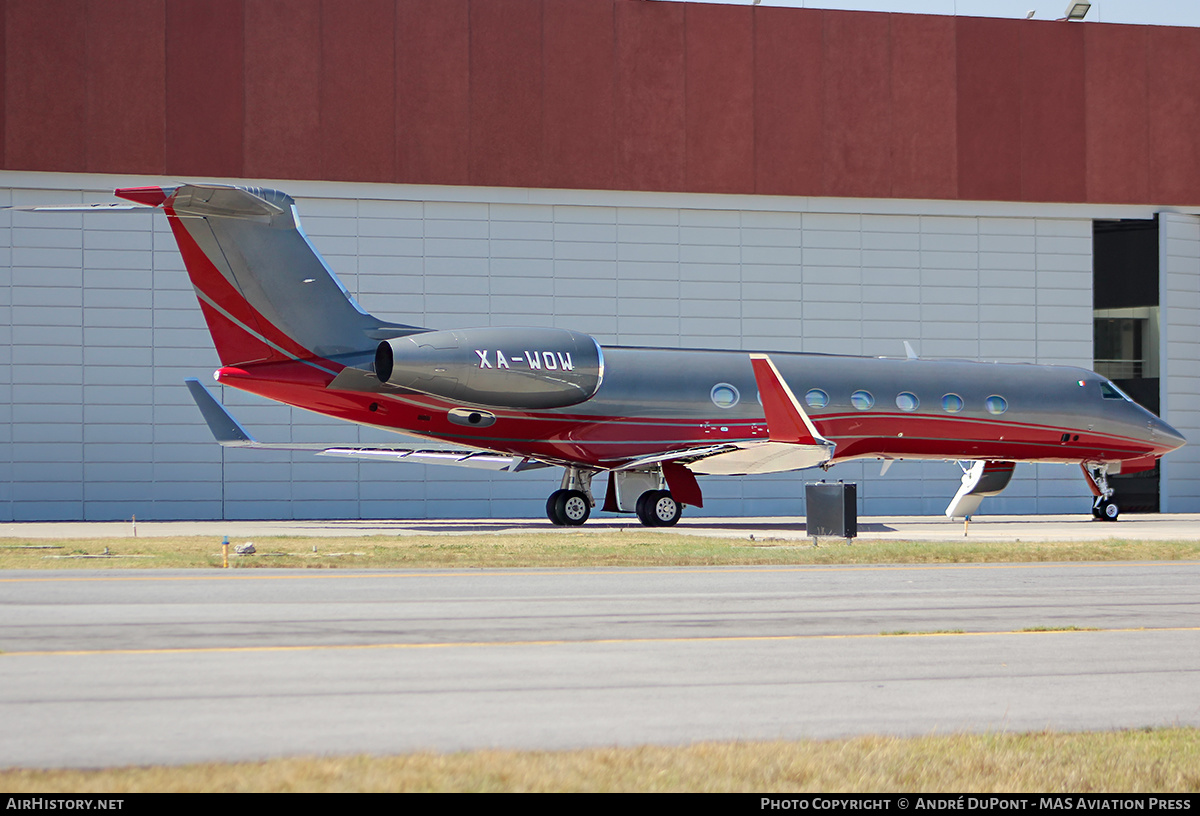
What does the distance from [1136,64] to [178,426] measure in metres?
28.4

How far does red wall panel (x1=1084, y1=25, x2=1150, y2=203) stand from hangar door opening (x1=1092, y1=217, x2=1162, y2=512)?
4.94ft

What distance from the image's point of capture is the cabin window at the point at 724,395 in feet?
86.3

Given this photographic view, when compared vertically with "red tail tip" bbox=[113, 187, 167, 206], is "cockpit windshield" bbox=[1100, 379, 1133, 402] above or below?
below

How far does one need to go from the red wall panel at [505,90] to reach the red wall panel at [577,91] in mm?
312

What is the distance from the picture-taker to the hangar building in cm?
3102

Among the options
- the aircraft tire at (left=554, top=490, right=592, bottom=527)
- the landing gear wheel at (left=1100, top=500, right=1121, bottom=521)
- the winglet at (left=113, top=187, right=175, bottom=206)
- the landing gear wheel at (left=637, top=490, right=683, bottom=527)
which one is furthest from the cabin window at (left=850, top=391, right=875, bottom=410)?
the winglet at (left=113, top=187, right=175, bottom=206)

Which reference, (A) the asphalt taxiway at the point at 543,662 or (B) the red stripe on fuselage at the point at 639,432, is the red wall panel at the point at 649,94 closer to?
(B) the red stripe on fuselage at the point at 639,432

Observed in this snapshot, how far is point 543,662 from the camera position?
8.44 m

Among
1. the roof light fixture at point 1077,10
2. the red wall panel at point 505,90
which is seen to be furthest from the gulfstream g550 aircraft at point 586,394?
the roof light fixture at point 1077,10

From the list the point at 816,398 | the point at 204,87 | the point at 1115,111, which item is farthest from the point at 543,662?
the point at 1115,111

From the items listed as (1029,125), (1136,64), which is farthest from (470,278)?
(1136,64)

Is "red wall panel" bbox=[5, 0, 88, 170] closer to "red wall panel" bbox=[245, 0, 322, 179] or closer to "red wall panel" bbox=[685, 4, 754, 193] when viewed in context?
"red wall panel" bbox=[245, 0, 322, 179]

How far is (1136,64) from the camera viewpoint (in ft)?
119
